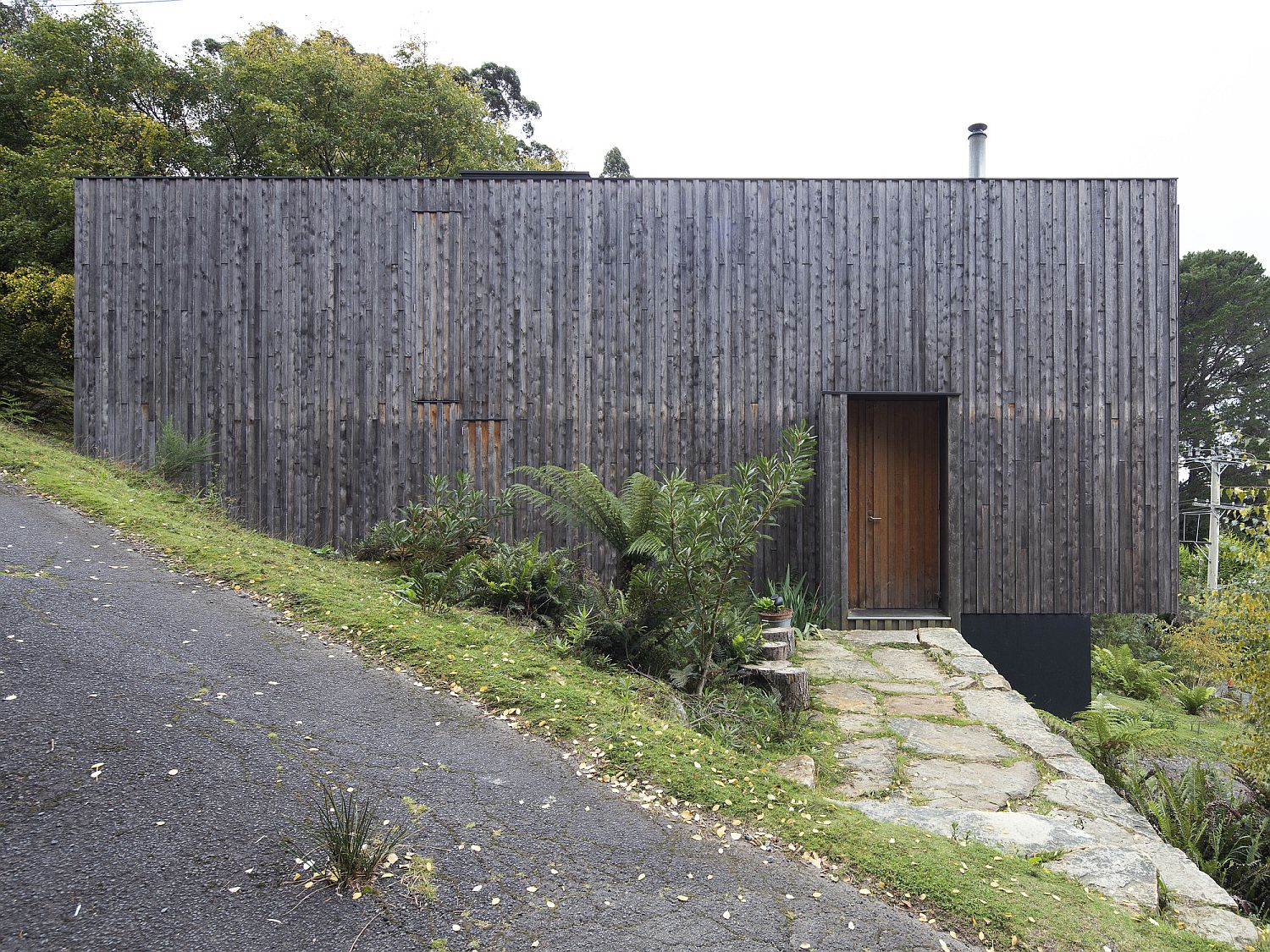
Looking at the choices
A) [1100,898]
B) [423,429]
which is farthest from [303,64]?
[1100,898]

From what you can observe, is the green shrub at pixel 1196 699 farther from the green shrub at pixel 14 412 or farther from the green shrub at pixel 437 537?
the green shrub at pixel 14 412

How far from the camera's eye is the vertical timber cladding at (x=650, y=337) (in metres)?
6.64

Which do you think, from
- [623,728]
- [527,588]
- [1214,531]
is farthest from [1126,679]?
[1214,531]

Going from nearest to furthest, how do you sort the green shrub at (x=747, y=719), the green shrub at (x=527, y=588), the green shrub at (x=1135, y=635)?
the green shrub at (x=747, y=719), the green shrub at (x=527, y=588), the green shrub at (x=1135, y=635)

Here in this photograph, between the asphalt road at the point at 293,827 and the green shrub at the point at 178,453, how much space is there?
3.62 m

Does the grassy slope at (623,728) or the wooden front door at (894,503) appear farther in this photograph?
the wooden front door at (894,503)

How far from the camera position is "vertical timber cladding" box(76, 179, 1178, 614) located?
6.64m

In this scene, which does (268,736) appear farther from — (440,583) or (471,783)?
(440,583)

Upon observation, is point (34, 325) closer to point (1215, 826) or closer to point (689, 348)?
point (689, 348)

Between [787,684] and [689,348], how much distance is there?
3685mm

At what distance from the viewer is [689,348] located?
682 cm

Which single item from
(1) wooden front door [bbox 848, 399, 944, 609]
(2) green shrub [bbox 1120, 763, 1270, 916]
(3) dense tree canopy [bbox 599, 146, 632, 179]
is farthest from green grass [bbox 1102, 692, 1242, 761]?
(3) dense tree canopy [bbox 599, 146, 632, 179]

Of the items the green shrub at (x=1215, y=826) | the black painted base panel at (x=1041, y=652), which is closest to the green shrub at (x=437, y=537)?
the green shrub at (x=1215, y=826)

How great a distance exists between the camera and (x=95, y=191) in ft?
22.7
